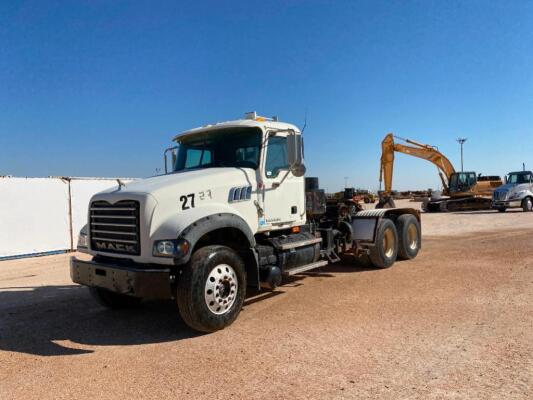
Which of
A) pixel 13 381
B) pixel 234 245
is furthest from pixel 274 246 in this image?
pixel 13 381

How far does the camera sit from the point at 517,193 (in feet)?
Result: 84.7

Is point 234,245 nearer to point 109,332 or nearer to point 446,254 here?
point 109,332

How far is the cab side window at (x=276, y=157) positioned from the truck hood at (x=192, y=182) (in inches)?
13.9

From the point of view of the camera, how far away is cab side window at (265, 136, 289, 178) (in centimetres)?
632

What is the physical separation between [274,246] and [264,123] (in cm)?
Answer: 191

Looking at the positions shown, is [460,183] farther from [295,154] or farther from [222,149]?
[222,149]

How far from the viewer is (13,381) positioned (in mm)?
3867

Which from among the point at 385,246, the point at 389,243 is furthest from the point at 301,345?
the point at 389,243

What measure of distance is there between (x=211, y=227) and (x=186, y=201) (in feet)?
1.70

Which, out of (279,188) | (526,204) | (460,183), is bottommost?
(526,204)

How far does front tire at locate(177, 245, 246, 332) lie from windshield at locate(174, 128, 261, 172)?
65.1 inches

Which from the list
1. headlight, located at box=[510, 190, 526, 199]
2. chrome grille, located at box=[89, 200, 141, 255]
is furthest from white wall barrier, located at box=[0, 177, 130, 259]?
headlight, located at box=[510, 190, 526, 199]

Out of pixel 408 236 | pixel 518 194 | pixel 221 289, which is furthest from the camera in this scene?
pixel 518 194

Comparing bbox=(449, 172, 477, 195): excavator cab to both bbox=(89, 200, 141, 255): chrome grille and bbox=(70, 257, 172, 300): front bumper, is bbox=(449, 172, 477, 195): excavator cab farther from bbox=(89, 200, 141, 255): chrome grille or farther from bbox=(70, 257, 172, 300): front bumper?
bbox=(70, 257, 172, 300): front bumper
